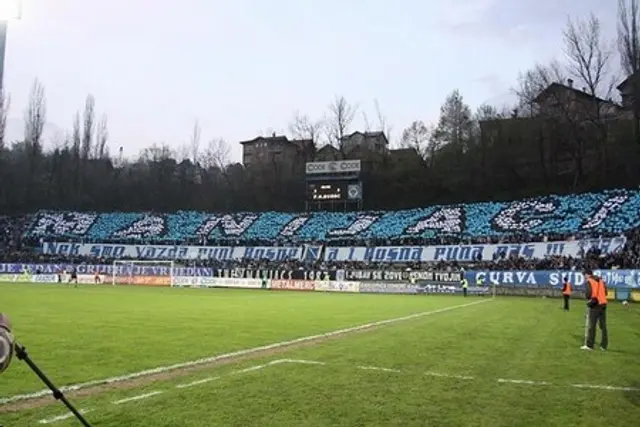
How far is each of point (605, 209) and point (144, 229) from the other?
56.5 m

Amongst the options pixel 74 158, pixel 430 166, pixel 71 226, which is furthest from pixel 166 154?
pixel 430 166

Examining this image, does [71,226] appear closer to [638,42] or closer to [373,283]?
[373,283]

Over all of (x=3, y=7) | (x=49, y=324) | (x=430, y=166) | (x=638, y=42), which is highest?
(x=638, y=42)

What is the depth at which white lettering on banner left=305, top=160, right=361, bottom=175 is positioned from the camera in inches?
2477

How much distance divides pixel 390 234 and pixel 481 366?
176ft

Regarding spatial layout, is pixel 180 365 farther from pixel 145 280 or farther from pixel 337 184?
pixel 337 184

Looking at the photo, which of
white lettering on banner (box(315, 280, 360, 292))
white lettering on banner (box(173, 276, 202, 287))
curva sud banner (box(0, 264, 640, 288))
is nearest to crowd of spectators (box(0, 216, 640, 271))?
curva sud banner (box(0, 264, 640, 288))

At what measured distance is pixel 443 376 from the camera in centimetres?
1100

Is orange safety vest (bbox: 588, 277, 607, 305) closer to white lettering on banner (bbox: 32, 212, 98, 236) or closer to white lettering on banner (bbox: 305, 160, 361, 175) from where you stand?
white lettering on banner (bbox: 305, 160, 361, 175)

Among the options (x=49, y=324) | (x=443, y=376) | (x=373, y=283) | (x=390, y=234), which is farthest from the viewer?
(x=390, y=234)

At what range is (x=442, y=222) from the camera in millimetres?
65000

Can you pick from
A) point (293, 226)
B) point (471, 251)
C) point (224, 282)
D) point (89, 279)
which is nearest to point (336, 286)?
point (224, 282)

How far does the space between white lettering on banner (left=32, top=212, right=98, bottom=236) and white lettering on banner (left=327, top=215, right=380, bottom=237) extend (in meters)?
36.1

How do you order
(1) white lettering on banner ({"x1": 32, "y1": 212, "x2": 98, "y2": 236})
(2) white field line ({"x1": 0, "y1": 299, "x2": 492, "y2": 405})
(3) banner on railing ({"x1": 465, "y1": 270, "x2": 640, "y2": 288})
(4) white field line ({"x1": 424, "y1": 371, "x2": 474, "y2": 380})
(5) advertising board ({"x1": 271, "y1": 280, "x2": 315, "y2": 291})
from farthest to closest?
(1) white lettering on banner ({"x1": 32, "y1": 212, "x2": 98, "y2": 236})
(5) advertising board ({"x1": 271, "y1": 280, "x2": 315, "y2": 291})
(3) banner on railing ({"x1": 465, "y1": 270, "x2": 640, "y2": 288})
(4) white field line ({"x1": 424, "y1": 371, "x2": 474, "y2": 380})
(2) white field line ({"x1": 0, "y1": 299, "x2": 492, "y2": 405})
